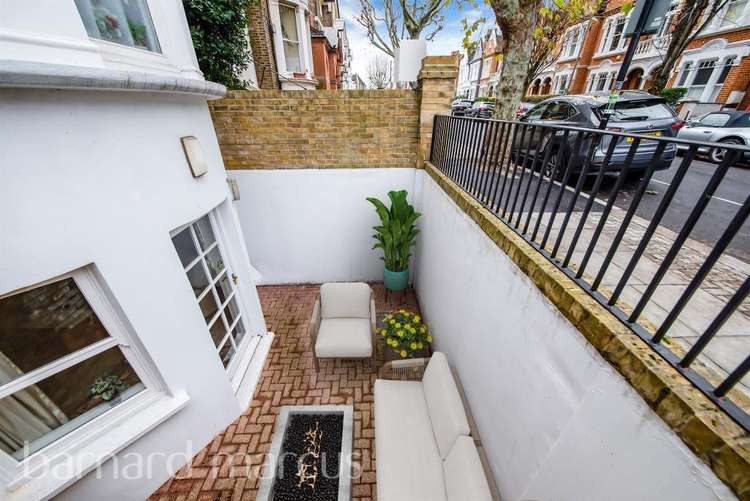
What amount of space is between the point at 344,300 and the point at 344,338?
0.59 m

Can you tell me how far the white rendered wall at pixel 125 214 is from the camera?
1.48 metres

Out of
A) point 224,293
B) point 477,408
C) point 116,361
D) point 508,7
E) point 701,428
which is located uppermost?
point 508,7

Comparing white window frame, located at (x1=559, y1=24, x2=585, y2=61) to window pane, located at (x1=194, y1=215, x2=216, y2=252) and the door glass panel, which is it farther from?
the door glass panel

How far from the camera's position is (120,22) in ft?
7.00

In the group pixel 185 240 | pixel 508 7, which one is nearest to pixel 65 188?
pixel 185 240

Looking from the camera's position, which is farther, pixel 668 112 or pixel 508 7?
pixel 668 112

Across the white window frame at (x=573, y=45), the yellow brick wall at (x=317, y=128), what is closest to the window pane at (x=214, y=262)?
the yellow brick wall at (x=317, y=128)

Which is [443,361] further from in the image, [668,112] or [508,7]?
[668,112]

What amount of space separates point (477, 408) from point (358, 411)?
5.07 ft

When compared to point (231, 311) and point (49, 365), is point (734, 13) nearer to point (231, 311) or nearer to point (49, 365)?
point (231, 311)

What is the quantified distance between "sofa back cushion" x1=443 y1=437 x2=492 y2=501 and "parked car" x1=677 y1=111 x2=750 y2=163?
34.6ft

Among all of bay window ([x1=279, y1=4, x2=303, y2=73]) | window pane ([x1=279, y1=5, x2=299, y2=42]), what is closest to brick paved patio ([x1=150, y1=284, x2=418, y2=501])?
bay window ([x1=279, y1=4, x2=303, y2=73])

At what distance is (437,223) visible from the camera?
400 cm

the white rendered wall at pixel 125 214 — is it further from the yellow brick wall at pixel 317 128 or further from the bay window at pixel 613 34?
the bay window at pixel 613 34
